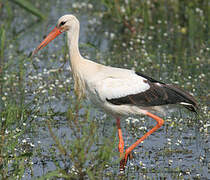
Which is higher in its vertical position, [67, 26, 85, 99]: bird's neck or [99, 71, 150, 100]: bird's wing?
[67, 26, 85, 99]: bird's neck

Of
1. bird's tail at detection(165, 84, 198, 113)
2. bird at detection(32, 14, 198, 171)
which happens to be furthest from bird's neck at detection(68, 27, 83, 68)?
bird's tail at detection(165, 84, 198, 113)

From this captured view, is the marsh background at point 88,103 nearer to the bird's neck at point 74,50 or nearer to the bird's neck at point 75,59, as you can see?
the bird's neck at point 75,59

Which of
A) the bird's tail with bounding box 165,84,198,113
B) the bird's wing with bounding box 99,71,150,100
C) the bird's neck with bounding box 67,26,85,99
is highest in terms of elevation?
the bird's neck with bounding box 67,26,85,99

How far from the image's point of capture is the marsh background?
5.62 m

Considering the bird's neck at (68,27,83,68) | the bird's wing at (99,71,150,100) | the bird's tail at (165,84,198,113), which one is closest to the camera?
the bird's wing at (99,71,150,100)

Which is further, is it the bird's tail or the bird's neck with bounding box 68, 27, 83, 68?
the bird's neck with bounding box 68, 27, 83, 68

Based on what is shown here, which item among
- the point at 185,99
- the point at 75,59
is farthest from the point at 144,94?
the point at 75,59

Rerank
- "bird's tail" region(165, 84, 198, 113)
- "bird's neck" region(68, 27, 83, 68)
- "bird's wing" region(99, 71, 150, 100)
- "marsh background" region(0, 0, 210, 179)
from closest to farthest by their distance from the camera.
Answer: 1. "marsh background" region(0, 0, 210, 179)
2. "bird's wing" region(99, 71, 150, 100)
3. "bird's tail" region(165, 84, 198, 113)
4. "bird's neck" region(68, 27, 83, 68)

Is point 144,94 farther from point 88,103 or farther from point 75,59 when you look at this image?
point 88,103

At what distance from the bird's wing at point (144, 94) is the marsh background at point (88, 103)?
1.14 ft

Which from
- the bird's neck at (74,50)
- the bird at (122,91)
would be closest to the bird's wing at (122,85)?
the bird at (122,91)

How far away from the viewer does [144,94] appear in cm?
643

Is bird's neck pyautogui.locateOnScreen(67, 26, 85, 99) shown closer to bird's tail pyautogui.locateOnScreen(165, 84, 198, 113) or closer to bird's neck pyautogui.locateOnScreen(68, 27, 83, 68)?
bird's neck pyautogui.locateOnScreen(68, 27, 83, 68)

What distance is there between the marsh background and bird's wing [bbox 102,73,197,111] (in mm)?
347
